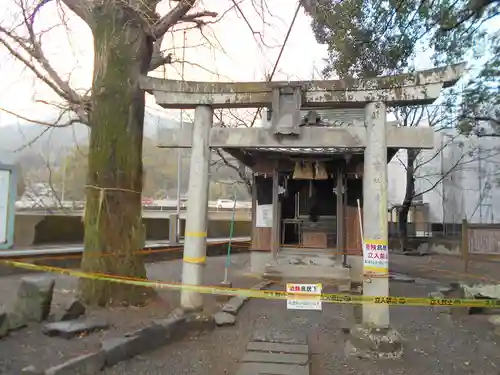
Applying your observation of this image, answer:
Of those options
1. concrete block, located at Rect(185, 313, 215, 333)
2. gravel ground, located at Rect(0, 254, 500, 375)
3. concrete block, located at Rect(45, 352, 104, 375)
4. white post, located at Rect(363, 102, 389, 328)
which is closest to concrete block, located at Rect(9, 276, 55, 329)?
gravel ground, located at Rect(0, 254, 500, 375)

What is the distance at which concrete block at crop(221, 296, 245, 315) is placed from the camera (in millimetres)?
8102

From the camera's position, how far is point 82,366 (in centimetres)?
491

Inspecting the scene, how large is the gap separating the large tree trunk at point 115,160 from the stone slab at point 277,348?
8.61 ft

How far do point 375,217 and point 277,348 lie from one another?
2.46 metres

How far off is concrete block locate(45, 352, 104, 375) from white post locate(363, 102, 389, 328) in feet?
12.7

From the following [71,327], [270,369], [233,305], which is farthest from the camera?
[233,305]

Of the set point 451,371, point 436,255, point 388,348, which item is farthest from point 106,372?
point 436,255

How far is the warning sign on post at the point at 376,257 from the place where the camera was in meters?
6.57

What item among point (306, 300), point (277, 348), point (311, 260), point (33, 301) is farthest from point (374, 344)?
point (311, 260)

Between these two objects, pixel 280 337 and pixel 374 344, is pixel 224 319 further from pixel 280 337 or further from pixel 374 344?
pixel 374 344

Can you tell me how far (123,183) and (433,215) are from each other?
30.3 m

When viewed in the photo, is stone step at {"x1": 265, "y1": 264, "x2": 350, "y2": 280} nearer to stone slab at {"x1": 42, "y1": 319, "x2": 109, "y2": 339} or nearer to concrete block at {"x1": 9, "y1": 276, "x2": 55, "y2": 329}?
stone slab at {"x1": 42, "y1": 319, "x2": 109, "y2": 339}

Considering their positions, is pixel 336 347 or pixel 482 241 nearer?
pixel 336 347

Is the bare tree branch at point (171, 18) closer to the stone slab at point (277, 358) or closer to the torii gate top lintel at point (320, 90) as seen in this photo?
the torii gate top lintel at point (320, 90)
